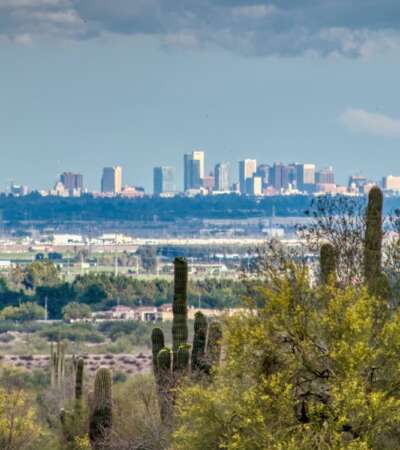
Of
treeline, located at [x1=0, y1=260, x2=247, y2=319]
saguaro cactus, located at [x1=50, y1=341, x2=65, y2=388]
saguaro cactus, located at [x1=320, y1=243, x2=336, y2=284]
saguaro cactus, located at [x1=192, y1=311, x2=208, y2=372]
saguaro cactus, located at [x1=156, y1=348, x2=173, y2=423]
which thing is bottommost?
treeline, located at [x1=0, y1=260, x2=247, y2=319]

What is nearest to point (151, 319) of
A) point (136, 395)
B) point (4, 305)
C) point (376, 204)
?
point (4, 305)

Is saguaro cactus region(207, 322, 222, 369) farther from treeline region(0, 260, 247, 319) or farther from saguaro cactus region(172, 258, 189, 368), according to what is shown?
treeline region(0, 260, 247, 319)

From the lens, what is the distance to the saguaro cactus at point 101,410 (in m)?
39.2

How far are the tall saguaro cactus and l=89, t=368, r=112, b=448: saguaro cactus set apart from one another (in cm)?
814

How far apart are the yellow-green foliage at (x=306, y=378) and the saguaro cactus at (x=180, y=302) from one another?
31.6ft

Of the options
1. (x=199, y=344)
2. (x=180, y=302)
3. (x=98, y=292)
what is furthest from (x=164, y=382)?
(x=98, y=292)

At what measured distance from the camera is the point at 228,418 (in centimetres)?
2858

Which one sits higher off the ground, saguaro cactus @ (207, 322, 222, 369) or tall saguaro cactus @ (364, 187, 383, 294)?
tall saguaro cactus @ (364, 187, 383, 294)

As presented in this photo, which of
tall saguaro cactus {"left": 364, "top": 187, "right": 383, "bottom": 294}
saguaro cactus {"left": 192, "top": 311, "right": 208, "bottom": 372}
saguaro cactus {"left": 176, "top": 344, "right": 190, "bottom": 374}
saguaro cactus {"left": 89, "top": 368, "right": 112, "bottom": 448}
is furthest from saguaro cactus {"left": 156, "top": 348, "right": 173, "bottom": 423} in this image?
tall saguaro cactus {"left": 364, "top": 187, "right": 383, "bottom": 294}

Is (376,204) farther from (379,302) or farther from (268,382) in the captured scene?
(268,382)

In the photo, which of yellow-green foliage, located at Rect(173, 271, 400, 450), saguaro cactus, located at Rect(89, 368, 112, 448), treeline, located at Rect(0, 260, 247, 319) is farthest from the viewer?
treeline, located at Rect(0, 260, 247, 319)

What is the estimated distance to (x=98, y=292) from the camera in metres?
138

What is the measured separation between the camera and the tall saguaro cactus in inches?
1291

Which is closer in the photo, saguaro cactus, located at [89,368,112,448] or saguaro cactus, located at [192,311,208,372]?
saguaro cactus, located at [192,311,208,372]
